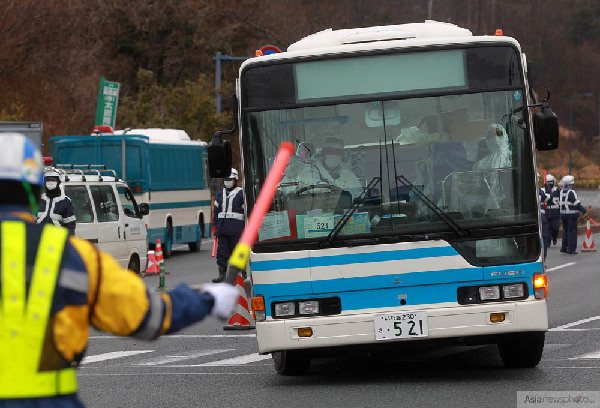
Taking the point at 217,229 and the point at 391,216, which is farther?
the point at 217,229

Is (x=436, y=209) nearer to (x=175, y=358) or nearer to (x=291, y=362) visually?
(x=291, y=362)

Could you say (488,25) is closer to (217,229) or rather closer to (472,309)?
(217,229)

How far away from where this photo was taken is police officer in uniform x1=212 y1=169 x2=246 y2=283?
1812 centimetres

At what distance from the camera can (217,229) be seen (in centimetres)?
1830

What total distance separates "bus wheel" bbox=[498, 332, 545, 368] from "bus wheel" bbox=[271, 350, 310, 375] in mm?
1652

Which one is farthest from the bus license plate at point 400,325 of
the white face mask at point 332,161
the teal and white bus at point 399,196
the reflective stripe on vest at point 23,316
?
the reflective stripe on vest at point 23,316

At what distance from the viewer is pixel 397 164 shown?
10.5m

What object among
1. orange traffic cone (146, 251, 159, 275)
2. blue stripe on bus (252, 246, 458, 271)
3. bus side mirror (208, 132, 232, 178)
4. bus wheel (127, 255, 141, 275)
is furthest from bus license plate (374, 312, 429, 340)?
orange traffic cone (146, 251, 159, 275)

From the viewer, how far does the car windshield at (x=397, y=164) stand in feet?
34.3

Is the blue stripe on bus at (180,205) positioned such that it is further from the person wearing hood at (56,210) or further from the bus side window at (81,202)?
the person wearing hood at (56,210)

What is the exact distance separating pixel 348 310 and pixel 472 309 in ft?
3.14

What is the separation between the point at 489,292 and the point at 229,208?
836cm

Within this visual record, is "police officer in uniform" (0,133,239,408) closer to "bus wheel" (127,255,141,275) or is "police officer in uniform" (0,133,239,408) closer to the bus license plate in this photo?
the bus license plate

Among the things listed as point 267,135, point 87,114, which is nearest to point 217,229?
point 267,135
